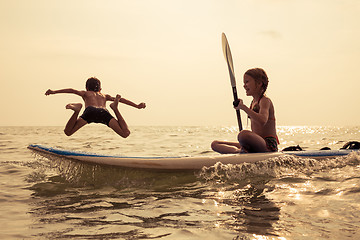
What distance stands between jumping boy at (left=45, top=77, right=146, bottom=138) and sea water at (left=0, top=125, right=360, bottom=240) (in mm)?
914

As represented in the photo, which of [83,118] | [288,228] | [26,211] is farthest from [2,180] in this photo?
[288,228]

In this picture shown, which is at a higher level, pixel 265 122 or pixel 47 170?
pixel 265 122

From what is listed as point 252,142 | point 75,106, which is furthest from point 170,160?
point 75,106

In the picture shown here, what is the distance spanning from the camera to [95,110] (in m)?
6.17

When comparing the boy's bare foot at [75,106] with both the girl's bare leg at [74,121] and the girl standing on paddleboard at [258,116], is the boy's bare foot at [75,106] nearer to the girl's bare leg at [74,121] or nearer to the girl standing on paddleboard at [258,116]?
the girl's bare leg at [74,121]

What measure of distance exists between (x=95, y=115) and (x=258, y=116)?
120 inches

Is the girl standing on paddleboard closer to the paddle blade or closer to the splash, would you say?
the splash

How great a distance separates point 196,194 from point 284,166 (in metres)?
1.70

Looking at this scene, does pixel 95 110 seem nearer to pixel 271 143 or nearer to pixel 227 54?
pixel 227 54

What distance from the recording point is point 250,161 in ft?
15.6

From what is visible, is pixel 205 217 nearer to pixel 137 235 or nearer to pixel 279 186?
pixel 137 235

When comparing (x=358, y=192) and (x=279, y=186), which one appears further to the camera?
(x=279, y=186)

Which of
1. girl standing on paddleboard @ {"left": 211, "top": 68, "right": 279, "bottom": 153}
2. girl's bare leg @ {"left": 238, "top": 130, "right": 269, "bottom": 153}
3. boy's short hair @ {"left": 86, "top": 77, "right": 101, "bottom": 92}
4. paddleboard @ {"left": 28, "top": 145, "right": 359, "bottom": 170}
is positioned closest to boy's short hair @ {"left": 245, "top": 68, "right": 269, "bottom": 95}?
girl standing on paddleboard @ {"left": 211, "top": 68, "right": 279, "bottom": 153}

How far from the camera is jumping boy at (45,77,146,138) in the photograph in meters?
5.88
